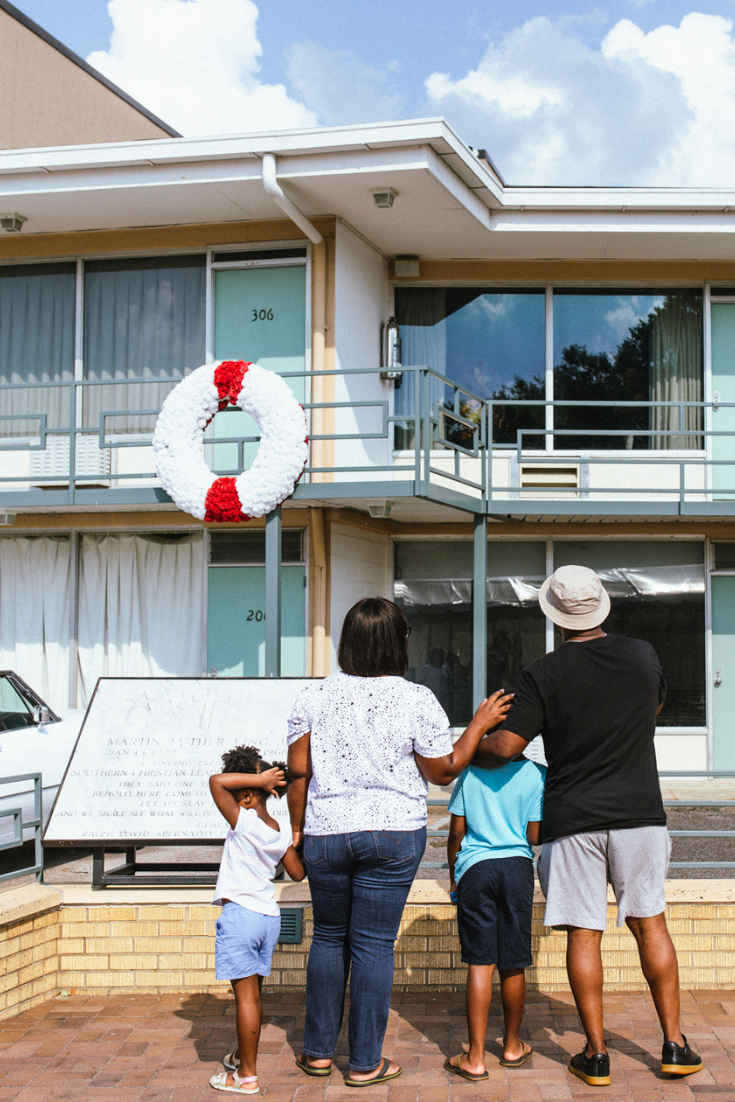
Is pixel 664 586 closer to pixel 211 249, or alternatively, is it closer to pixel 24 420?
pixel 211 249

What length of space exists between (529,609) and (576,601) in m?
7.39

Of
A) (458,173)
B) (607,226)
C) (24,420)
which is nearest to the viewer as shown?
(458,173)

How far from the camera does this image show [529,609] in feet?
36.1

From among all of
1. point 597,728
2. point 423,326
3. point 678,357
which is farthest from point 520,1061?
point 678,357

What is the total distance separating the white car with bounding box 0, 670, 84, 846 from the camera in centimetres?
680

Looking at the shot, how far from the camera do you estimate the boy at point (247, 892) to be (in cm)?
364

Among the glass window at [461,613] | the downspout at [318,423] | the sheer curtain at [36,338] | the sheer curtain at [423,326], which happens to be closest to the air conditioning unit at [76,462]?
the sheer curtain at [36,338]

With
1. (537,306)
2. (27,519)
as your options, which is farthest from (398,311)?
(27,519)

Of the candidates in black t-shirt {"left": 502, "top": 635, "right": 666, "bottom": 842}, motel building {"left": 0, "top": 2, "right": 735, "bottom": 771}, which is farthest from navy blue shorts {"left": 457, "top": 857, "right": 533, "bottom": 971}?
motel building {"left": 0, "top": 2, "right": 735, "bottom": 771}

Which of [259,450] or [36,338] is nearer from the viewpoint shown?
[259,450]

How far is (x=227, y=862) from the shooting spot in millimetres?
3785

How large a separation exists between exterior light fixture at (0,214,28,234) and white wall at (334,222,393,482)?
3.24 metres

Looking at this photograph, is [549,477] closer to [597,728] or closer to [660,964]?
[597,728]

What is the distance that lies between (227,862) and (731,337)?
9321mm
